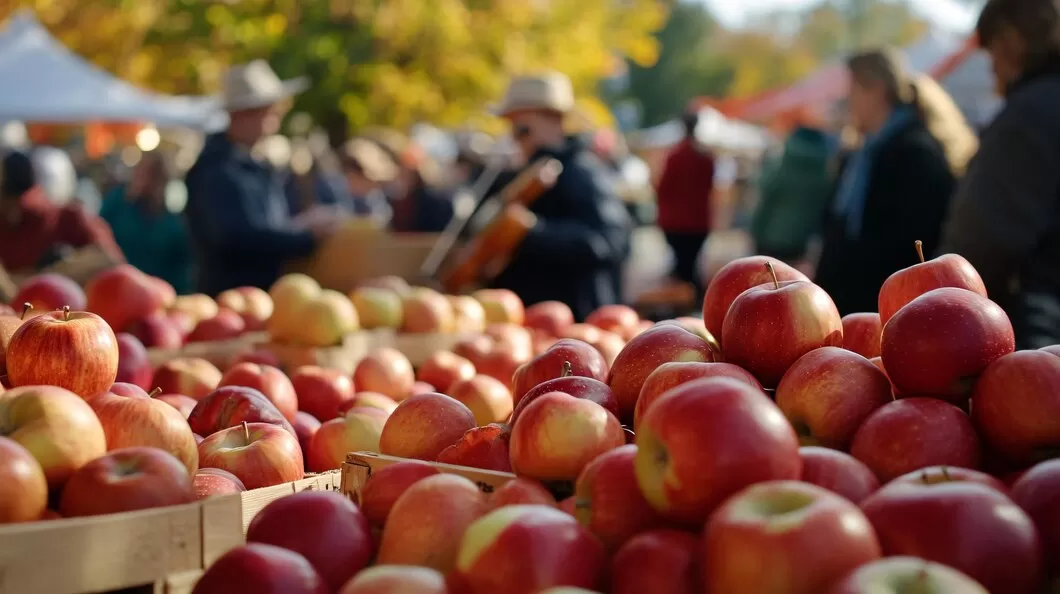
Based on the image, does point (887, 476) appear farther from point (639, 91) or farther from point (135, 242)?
point (639, 91)

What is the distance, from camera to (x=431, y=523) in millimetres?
1725

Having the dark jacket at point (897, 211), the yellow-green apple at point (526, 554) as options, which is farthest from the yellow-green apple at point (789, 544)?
the dark jacket at point (897, 211)

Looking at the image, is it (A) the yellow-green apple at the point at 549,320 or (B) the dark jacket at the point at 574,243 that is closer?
(A) the yellow-green apple at the point at 549,320

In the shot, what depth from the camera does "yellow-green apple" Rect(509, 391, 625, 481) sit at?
1.91m

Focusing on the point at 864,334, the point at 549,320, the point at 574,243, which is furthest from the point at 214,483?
the point at 574,243

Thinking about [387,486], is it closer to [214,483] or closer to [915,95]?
[214,483]

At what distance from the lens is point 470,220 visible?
635cm

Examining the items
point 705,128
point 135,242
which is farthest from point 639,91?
point 135,242

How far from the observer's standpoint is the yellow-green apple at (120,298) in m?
4.31

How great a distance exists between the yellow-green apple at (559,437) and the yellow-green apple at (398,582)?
450 millimetres

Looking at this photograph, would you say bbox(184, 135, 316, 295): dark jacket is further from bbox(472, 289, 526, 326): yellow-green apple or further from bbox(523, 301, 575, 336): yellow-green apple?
bbox(523, 301, 575, 336): yellow-green apple

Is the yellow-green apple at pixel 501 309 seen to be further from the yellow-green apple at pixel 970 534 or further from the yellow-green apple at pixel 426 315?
the yellow-green apple at pixel 970 534

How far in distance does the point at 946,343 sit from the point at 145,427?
1485mm

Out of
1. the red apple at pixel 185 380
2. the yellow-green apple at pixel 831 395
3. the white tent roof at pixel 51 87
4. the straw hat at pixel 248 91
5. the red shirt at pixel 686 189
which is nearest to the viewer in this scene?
the yellow-green apple at pixel 831 395
